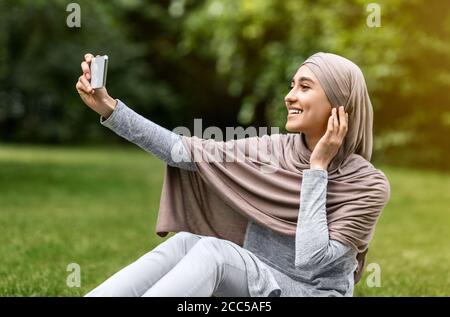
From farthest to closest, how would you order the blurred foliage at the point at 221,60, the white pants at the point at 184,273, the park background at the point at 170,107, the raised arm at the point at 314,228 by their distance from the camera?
1. the blurred foliage at the point at 221,60
2. the park background at the point at 170,107
3. the raised arm at the point at 314,228
4. the white pants at the point at 184,273

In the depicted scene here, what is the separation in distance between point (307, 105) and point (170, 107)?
23.9 meters

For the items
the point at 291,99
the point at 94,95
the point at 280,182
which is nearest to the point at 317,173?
Result: the point at 280,182

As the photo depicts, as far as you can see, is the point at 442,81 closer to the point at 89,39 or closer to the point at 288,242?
the point at 89,39

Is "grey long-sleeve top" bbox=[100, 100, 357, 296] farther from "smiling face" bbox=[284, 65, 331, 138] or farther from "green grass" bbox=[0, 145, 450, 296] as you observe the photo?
"green grass" bbox=[0, 145, 450, 296]

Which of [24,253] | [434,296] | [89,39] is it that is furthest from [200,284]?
[89,39]

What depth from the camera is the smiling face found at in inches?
114

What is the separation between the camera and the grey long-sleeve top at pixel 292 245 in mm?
2721

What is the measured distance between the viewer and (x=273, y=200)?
294cm

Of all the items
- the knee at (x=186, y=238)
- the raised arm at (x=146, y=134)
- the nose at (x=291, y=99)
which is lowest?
the knee at (x=186, y=238)

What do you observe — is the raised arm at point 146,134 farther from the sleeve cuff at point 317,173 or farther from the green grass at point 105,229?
the green grass at point 105,229

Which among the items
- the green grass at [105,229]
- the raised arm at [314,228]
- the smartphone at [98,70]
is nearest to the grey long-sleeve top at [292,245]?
the raised arm at [314,228]

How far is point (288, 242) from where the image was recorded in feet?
9.73

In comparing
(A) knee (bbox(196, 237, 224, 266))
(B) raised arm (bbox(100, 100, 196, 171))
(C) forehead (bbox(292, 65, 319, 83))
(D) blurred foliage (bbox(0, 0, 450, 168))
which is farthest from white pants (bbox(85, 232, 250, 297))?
(D) blurred foliage (bbox(0, 0, 450, 168))
